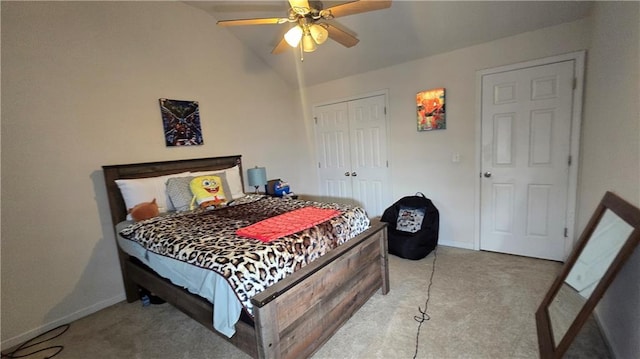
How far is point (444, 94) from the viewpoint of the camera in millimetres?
3049

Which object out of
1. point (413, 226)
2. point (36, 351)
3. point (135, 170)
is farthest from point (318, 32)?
point (36, 351)

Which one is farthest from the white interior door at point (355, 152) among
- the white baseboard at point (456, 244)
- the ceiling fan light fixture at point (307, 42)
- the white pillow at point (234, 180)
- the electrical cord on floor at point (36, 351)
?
the electrical cord on floor at point (36, 351)

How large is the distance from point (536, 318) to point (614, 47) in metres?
1.84

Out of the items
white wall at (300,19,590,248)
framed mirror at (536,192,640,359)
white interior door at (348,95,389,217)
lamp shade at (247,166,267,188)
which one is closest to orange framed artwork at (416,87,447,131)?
white wall at (300,19,590,248)

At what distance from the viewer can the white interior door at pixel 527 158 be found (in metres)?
2.52

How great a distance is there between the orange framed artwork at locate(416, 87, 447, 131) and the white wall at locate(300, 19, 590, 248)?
0.06 metres

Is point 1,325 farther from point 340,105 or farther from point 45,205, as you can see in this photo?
point 340,105

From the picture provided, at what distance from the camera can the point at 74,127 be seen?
2.27 metres

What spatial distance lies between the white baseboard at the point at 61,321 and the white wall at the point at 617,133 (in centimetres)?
360

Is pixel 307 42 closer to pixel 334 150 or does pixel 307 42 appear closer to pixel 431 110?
pixel 431 110

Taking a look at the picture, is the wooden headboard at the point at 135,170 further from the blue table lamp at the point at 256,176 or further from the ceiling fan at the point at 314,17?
the ceiling fan at the point at 314,17

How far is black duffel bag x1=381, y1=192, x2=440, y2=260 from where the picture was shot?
292 centimetres

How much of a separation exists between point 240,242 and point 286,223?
408 millimetres

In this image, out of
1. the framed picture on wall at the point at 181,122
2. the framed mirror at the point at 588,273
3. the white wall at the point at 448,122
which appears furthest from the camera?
the framed picture on wall at the point at 181,122
